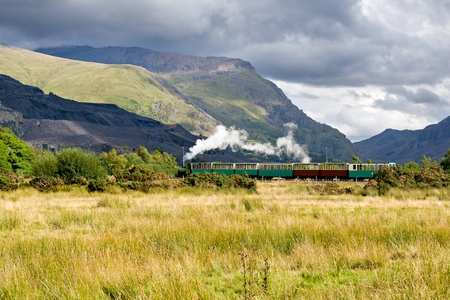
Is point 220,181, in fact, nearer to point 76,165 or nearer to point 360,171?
point 76,165

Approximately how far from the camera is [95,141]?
199125 millimetres

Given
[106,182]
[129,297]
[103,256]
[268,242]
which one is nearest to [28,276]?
[103,256]

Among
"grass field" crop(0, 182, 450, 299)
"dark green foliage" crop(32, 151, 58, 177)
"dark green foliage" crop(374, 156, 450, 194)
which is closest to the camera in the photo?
"grass field" crop(0, 182, 450, 299)

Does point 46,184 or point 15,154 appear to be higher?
point 15,154

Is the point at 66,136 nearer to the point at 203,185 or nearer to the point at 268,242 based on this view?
the point at 203,185

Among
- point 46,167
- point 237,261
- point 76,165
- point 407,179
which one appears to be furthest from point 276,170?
point 237,261

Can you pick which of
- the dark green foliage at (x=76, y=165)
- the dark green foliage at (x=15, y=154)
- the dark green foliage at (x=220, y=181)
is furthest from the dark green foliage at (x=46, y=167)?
the dark green foliage at (x=15, y=154)

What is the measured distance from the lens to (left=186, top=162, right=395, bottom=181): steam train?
5647cm

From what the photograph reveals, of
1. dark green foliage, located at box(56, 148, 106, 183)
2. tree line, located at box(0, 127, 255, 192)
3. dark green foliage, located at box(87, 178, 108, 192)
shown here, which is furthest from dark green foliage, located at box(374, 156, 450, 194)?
dark green foliage, located at box(56, 148, 106, 183)

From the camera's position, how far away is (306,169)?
59.1 metres

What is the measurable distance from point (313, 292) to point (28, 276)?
4.55 metres

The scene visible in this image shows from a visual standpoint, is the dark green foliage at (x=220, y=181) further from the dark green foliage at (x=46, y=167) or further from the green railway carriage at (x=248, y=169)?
the green railway carriage at (x=248, y=169)

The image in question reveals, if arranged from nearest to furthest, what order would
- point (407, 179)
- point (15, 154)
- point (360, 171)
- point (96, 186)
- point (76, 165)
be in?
point (96, 186)
point (407, 179)
point (76, 165)
point (360, 171)
point (15, 154)

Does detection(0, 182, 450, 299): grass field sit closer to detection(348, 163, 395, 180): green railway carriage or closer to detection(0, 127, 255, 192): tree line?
detection(0, 127, 255, 192): tree line
